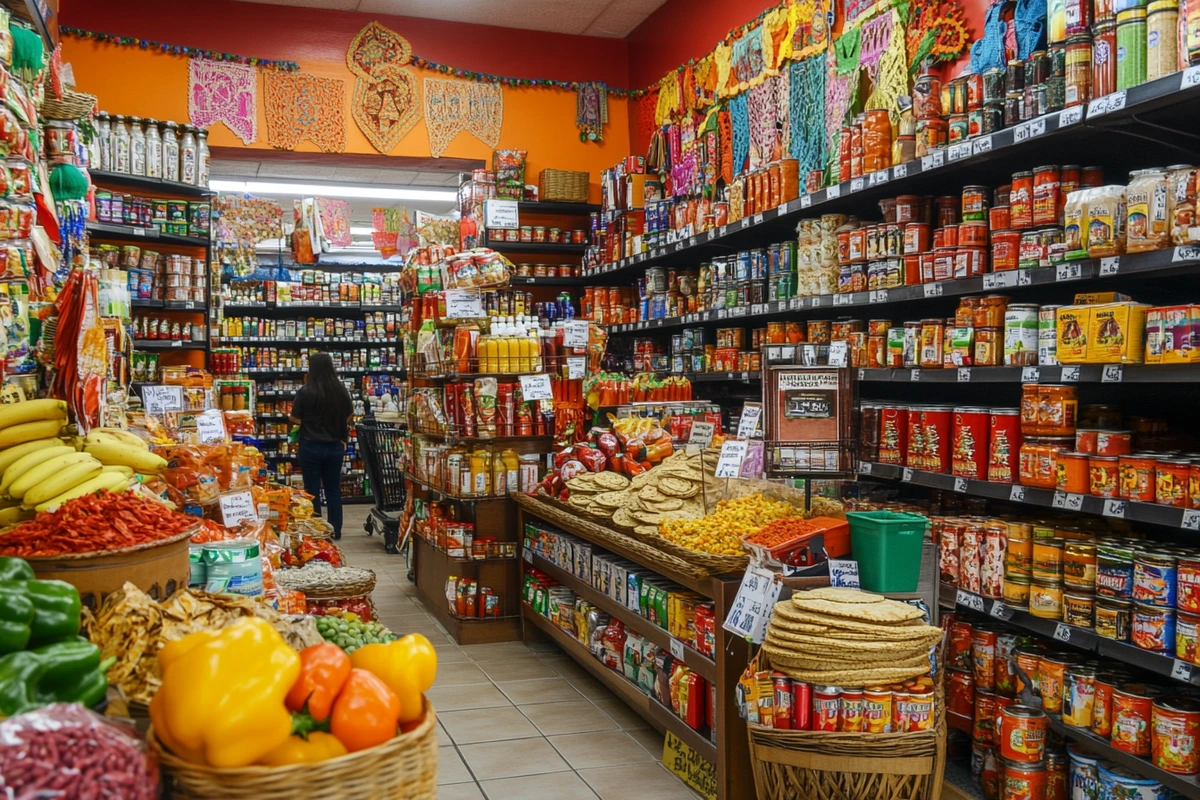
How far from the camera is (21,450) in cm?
275

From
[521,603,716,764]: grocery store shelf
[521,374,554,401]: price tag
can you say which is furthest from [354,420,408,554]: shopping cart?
[521,603,716,764]: grocery store shelf

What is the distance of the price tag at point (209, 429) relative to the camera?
4.43m

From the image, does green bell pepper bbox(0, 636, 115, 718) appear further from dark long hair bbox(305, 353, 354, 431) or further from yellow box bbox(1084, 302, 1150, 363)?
dark long hair bbox(305, 353, 354, 431)

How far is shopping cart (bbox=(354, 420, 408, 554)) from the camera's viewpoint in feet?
28.6

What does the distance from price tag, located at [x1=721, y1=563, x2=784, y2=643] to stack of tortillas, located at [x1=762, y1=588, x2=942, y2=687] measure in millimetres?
210

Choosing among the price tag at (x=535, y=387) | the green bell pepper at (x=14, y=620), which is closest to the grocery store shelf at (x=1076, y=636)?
the price tag at (x=535, y=387)

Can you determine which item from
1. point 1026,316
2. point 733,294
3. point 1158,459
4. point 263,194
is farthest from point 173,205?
point 1158,459

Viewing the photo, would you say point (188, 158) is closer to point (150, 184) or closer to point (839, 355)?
point (150, 184)

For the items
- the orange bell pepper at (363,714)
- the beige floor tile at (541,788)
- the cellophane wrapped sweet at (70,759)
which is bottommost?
the beige floor tile at (541,788)

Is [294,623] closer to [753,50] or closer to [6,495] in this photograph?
[6,495]

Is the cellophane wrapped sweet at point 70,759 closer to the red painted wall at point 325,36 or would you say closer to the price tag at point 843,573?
the price tag at point 843,573

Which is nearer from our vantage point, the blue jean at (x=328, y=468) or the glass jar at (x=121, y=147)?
the glass jar at (x=121, y=147)

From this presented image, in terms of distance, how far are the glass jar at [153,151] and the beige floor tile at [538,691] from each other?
475 cm

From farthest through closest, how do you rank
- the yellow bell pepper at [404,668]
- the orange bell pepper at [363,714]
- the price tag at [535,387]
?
the price tag at [535,387] < the yellow bell pepper at [404,668] < the orange bell pepper at [363,714]
